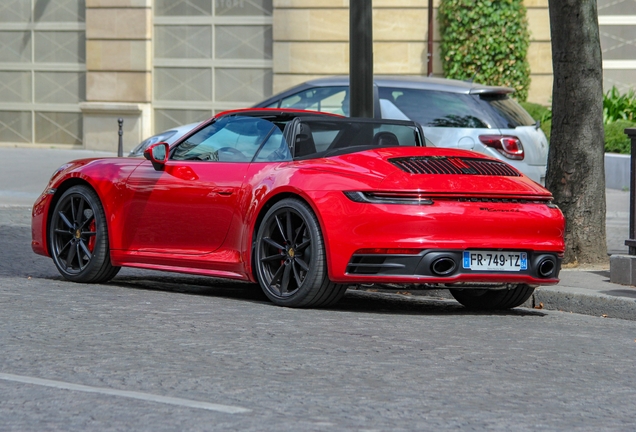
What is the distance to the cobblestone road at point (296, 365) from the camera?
15.8 ft

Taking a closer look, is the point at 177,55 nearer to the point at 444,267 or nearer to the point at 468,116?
the point at 468,116

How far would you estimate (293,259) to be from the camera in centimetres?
775

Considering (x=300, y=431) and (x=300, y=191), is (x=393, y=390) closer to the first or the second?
(x=300, y=431)

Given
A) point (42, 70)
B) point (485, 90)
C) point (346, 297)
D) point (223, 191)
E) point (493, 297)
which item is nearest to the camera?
point (223, 191)

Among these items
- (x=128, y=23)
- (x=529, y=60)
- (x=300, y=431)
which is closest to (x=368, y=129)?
(x=300, y=431)

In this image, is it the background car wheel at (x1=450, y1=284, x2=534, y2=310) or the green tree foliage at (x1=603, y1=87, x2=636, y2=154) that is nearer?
the background car wheel at (x1=450, y1=284, x2=534, y2=310)

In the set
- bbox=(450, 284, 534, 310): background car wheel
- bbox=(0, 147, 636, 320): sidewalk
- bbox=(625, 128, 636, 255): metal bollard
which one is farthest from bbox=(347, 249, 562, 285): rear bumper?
bbox=(625, 128, 636, 255): metal bollard

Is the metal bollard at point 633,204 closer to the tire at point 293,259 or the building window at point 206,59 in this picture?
the tire at point 293,259

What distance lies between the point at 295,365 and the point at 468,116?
8319 millimetres

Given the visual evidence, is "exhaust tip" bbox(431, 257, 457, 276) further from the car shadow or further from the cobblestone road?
the car shadow

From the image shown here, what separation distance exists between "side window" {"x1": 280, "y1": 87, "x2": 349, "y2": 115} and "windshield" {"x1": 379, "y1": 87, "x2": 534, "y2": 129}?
0.62 meters

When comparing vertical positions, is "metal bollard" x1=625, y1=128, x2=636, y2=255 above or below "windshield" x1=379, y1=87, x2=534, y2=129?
below

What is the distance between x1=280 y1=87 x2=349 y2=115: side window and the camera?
14.6 metres

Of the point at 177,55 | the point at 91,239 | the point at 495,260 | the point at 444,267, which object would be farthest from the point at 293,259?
the point at 177,55
